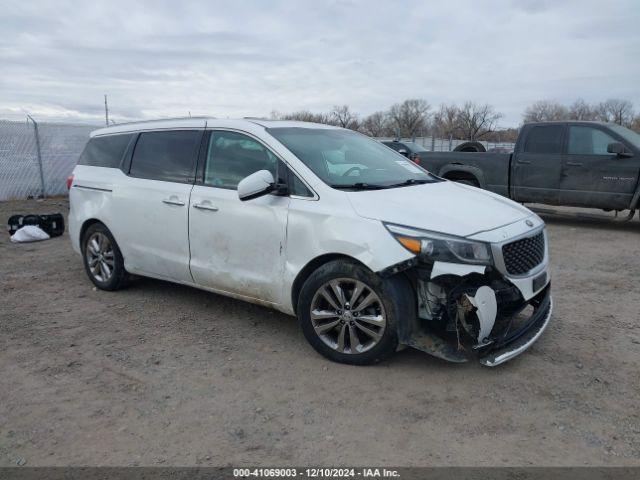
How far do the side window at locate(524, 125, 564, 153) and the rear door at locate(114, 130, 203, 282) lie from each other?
7.32 meters

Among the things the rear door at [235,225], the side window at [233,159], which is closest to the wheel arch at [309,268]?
the rear door at [235,225]

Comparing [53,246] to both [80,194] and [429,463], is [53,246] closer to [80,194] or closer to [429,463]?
[80,194]

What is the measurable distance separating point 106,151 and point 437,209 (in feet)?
12.1

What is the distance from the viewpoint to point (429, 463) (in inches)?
108

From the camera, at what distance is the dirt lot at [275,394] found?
287 cm

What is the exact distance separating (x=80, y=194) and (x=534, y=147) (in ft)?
26.0

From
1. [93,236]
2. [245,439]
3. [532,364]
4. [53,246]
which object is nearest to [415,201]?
[532,364]

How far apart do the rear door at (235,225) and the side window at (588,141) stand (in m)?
7.29

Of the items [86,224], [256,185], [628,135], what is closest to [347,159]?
[256,185]

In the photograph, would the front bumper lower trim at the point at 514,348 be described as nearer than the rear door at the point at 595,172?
Yes

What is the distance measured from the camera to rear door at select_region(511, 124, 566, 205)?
9734 millimetres

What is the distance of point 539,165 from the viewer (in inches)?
388

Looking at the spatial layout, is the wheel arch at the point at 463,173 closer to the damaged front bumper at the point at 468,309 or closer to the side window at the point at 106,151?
the side window at the point at 106,151

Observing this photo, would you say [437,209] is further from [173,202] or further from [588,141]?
[588,141]
